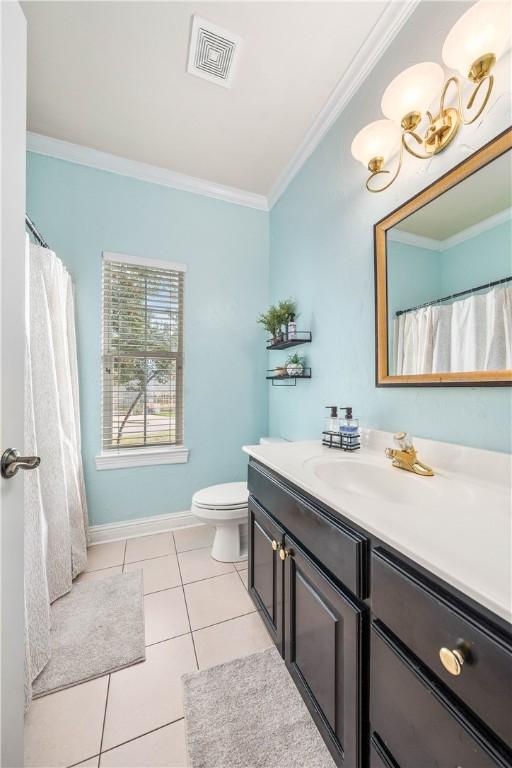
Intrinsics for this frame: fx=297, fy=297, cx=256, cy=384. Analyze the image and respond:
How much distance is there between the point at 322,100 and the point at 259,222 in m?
0.99

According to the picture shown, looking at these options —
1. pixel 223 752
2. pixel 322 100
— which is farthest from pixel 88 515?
pixel 322 100

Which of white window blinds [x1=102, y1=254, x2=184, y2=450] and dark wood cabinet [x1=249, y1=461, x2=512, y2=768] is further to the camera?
white window blinds [x1=102, y1=254, x2=184, y2=450]

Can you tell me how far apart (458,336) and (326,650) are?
3.47 feet

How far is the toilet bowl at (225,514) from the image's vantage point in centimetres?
180

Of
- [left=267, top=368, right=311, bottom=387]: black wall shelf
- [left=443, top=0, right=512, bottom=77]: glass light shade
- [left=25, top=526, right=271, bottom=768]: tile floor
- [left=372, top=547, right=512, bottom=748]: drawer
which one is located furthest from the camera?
Answer: [left=267, top=368, right=311, bottom=387]: black wall shelf

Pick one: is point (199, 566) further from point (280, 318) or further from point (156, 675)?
point (280, 318)

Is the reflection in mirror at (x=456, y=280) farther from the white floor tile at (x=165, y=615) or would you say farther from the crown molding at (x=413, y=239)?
the white floor tile at (x=165, y=615)

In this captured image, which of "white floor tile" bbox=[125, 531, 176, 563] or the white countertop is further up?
the white countertop

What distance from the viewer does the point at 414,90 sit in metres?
1.05

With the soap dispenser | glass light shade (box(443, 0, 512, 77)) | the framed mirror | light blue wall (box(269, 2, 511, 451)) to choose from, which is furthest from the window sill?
glass light shade (box(443, 0, 512, 77))

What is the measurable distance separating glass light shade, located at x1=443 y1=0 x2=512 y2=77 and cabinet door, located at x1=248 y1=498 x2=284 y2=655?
163 centimetres

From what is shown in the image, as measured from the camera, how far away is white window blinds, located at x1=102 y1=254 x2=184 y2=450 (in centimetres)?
215

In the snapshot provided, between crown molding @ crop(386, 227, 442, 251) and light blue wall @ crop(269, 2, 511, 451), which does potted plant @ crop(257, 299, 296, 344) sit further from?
crown molding @ crop(386, 227, 442, 251)

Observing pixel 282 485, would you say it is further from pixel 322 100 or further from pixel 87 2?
pixel 87 2
